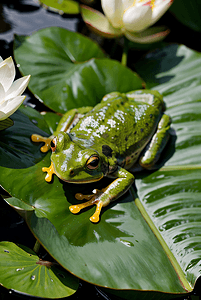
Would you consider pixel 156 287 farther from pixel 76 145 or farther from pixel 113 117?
pixel 113 117

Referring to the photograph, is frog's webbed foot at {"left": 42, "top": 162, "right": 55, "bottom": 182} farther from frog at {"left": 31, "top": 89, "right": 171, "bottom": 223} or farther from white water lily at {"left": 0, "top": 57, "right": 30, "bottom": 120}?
white water lily at {"left": 0, "top": 57, "right": 30, "bottom": 120}

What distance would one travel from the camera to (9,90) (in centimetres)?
149

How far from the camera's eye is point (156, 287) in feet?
4.24

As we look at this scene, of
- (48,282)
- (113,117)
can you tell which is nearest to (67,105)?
(113,117)

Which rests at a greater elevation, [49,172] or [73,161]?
[73,161]

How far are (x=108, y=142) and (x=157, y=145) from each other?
1.40 ft

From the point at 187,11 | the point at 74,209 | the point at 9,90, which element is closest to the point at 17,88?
the point at 9,90

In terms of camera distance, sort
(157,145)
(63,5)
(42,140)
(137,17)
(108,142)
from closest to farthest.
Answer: (42,140) → (108,142) → (157,145) → (137,17) → (63,5)

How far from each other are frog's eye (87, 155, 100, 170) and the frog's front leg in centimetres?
20

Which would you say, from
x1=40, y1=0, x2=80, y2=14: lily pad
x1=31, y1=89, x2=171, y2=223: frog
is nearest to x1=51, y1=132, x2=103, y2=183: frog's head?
x1=31, y1=89, x2=171, y2=223: frog

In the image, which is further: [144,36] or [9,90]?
[144,36]

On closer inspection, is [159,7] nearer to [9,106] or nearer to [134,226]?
[9,106]

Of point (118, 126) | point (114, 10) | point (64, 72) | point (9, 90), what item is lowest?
point (118, 126)

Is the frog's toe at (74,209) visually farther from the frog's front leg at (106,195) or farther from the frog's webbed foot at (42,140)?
the frog's webbed foot at (42,140)
